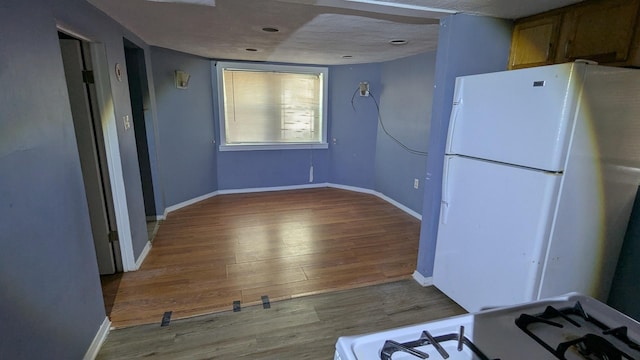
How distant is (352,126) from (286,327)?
3.71 metres

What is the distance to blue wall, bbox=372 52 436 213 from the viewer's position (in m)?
3.86

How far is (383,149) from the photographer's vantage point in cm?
480

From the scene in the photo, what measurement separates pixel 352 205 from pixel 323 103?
182 cm

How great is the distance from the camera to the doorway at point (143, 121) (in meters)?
3.30

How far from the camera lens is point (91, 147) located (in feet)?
7.58

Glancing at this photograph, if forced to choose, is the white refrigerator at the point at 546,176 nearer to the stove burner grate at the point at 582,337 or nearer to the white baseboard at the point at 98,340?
→ the stove burner grate at the point at 582,337

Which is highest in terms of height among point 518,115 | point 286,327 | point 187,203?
point 518,115

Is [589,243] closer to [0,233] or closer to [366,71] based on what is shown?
[0,233]

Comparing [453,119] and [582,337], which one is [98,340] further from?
[453,119]

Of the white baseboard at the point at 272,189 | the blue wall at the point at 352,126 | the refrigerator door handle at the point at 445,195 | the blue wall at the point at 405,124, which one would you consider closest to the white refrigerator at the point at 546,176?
the refrigerator door handle at the point at 445,195

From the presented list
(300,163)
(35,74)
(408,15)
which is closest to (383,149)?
(300,163)

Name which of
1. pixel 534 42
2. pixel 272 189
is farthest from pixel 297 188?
pixel 534 42

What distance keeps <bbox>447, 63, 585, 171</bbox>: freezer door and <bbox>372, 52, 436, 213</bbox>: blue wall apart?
1778mm

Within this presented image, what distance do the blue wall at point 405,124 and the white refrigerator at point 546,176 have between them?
6.03 ft
